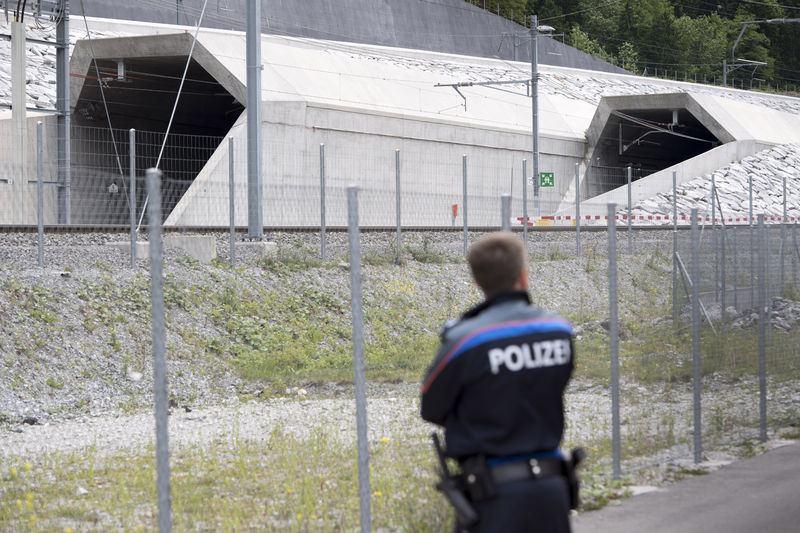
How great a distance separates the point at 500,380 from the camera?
3.79m

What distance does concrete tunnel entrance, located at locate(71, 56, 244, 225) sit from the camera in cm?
2659

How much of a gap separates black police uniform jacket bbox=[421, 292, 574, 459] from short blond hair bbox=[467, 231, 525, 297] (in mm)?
44

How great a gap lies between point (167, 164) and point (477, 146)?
8.98 meters

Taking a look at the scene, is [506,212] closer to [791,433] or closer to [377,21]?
[791,433]

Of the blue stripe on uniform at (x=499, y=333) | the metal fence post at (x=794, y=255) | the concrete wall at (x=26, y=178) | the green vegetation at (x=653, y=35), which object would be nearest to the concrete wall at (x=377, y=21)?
the concrete wall at (x=26, y=178)

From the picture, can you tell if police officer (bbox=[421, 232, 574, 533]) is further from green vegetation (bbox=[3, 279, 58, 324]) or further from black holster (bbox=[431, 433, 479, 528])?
green vegetation (bbox=[3, 279, 58, 324])

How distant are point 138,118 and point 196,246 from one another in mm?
14332

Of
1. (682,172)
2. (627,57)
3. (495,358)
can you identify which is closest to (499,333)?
(495,358)

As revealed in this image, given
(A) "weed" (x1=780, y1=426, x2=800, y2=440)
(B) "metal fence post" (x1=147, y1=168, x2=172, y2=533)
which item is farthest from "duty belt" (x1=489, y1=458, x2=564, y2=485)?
(A) "weed" (x1=780, y1=426, x2=800, y2=440)

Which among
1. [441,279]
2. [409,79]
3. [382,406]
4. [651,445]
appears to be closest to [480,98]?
[409,79]

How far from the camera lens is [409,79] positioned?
34.7 meters

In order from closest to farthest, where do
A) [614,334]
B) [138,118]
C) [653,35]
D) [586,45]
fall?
[614,334] < [138,118] < [586,45] < [653,35]

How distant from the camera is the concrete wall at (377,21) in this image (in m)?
40.5

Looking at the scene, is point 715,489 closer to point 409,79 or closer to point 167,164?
point 167,164
